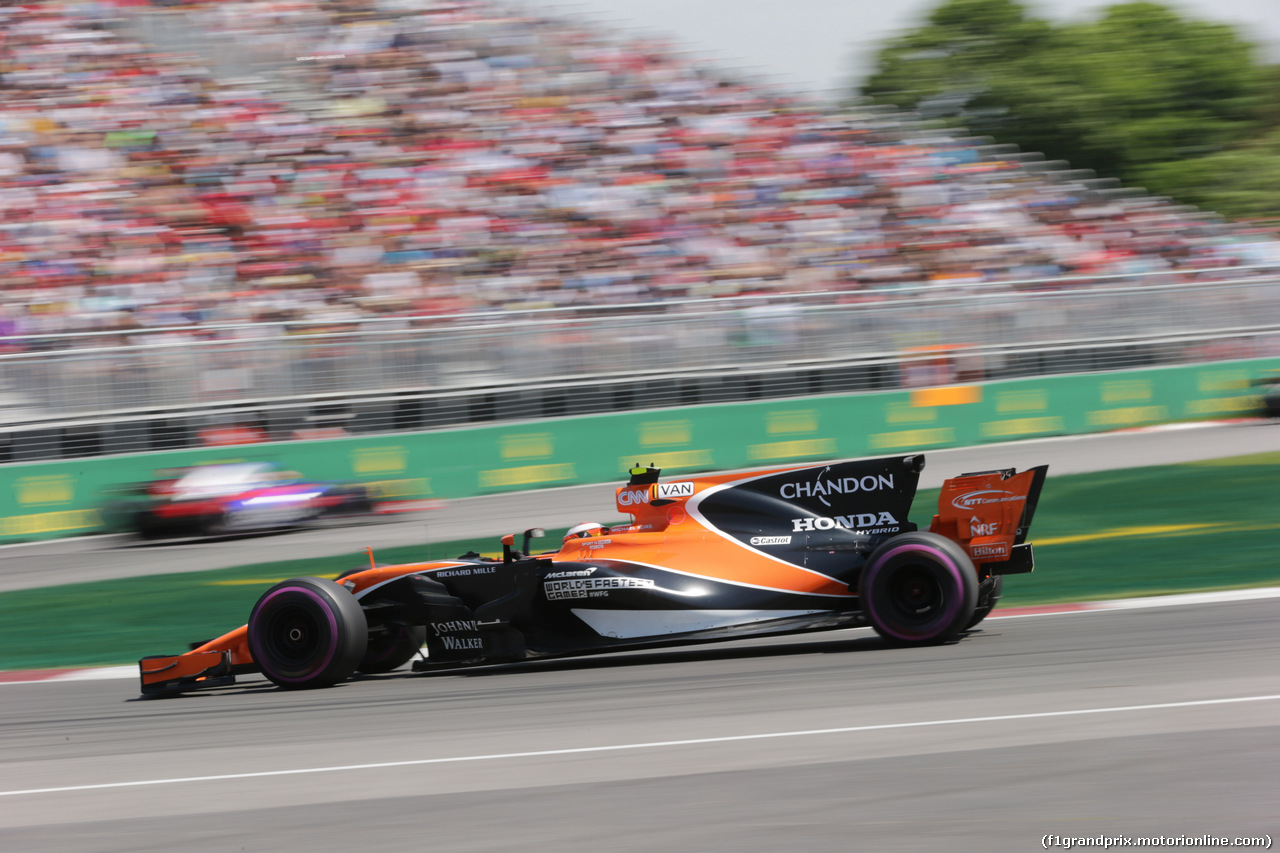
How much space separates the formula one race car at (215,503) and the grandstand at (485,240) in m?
0.74

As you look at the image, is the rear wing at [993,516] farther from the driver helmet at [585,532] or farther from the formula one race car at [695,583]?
the driver helmet at [585,532]

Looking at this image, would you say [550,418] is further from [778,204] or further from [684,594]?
[684,594]

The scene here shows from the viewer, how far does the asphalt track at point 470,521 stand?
14.4 metres

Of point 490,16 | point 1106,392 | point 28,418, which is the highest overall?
point 490,16

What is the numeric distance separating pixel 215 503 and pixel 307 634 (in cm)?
830

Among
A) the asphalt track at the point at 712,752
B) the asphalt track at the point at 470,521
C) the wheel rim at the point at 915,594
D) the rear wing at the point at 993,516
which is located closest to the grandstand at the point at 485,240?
the asphalt track at the point at 470,521

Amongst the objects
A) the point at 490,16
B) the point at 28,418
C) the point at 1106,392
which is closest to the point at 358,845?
the point at 28,418

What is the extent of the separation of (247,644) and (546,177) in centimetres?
1214

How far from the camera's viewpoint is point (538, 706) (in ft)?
22.2

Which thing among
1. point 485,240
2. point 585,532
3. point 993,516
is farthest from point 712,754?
point 485,240

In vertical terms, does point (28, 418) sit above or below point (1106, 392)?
above

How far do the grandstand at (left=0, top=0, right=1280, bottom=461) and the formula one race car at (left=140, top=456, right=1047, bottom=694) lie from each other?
885 cm

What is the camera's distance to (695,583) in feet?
24.7

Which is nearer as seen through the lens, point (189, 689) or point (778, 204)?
point (189, 689)
